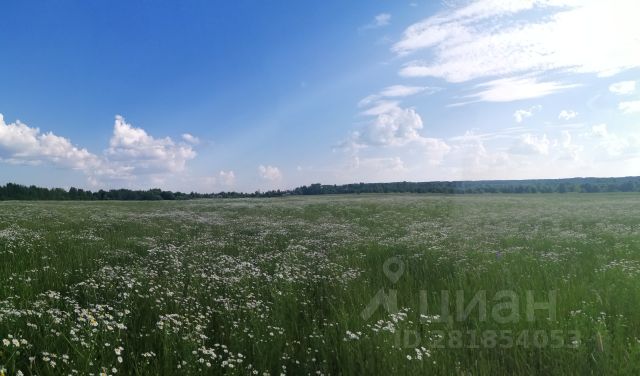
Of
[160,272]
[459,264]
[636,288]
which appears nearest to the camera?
[636,288]

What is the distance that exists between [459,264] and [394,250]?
2.91m

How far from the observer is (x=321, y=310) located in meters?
6.92

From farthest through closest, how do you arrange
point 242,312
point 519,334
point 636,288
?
point 636,288 → point 242,312 → point 519,334

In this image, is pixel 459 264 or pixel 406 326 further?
pixel 459 264

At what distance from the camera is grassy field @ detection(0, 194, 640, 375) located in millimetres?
4836

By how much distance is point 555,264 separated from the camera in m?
9.99

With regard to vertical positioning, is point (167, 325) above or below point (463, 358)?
above

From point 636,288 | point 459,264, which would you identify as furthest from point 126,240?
point 636,288

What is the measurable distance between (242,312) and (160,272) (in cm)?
376

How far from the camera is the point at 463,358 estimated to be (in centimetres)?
518

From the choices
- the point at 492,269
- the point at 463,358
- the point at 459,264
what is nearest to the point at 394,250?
the point at 459,264

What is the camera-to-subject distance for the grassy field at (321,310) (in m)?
4.84

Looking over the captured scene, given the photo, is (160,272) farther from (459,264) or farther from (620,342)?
(620,342)

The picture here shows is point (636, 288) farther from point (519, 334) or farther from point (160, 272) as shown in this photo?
point (160, 272)
